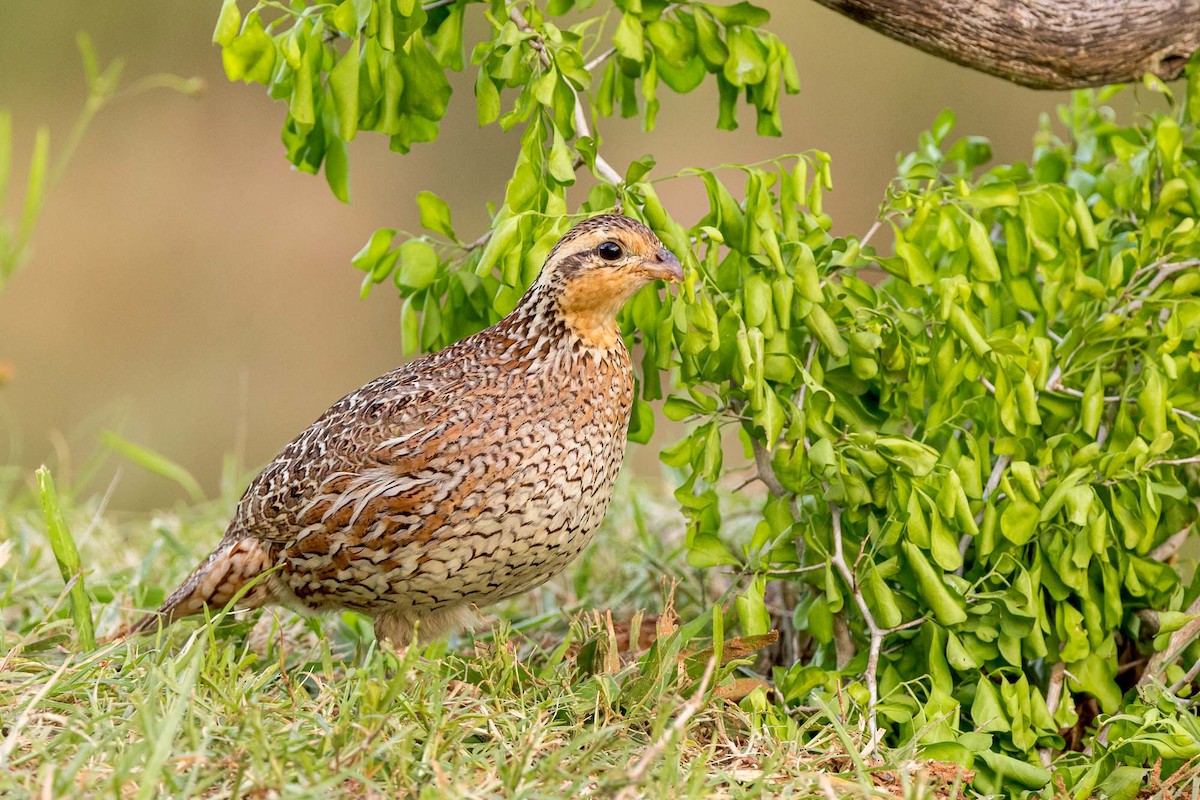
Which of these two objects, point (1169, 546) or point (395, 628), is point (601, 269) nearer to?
point (395, 628)

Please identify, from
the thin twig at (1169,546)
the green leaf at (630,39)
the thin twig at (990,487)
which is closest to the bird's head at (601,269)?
the green leaf at (630,39)

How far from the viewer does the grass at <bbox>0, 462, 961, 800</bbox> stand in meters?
2.55

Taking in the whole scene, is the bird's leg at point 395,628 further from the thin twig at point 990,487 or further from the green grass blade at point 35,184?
the green grass blade at point 35,184

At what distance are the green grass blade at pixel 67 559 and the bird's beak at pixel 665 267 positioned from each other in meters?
1.57

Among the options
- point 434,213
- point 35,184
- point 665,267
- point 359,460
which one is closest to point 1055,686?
point 665,267

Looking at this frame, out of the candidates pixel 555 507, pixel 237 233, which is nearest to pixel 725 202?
pixel 555 507

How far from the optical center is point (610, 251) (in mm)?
3152

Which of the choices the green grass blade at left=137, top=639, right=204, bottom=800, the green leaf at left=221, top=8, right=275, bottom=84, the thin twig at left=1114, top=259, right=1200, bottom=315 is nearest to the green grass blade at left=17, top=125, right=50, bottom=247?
the green leaf at left=221, top=8, right=275, bottom=84

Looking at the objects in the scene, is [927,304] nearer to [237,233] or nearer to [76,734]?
[76,734]

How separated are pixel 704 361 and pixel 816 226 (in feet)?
1.40

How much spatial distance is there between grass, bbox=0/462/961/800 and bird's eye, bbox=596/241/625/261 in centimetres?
87

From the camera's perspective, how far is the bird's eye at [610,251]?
10.3 feet

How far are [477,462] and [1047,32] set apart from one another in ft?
6.40

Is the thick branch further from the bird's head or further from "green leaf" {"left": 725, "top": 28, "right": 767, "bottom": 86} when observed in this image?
the bird's head
